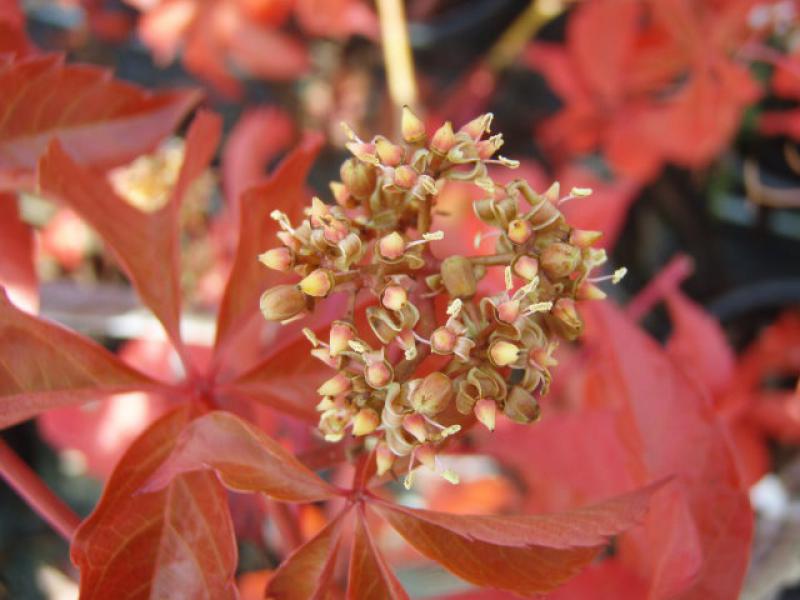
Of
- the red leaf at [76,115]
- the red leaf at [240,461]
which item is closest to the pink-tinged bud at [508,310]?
the red leaf at [240,461]

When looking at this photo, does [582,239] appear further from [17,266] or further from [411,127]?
[17,266]

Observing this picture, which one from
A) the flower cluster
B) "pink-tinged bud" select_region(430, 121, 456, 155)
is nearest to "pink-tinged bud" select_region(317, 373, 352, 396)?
the flower cluster

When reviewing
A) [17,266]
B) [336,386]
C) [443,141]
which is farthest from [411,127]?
[17,266]

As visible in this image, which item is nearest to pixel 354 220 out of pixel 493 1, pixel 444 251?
pixel 444 251

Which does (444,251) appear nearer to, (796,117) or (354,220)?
(354,220)

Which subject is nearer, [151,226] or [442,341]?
[442,341]

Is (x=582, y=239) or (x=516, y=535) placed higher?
(x=582, y=239)

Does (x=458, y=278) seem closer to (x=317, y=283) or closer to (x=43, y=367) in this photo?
(x=317, y=283)

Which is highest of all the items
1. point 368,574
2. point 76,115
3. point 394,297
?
point 76,115

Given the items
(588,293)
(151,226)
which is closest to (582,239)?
(588,293)
